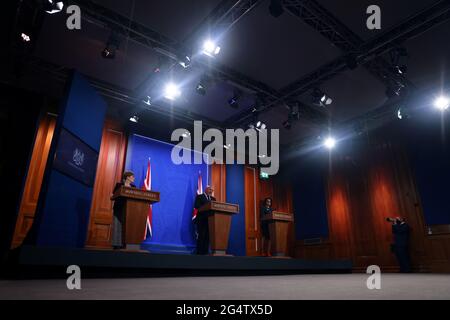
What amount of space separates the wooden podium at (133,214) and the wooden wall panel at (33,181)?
1.96 meters

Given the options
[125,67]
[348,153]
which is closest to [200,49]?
[125,67]

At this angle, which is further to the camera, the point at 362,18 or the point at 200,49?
the point at 200,49

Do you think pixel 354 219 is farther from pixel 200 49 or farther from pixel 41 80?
pixel 41 80

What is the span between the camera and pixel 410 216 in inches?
239

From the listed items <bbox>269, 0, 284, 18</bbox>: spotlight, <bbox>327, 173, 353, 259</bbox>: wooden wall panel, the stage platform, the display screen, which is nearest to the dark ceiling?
<bbox>269, 0, 284, 18</bbox>: spotlight

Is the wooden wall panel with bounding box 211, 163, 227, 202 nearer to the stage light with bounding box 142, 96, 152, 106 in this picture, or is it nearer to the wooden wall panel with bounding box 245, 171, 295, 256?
the wooden wall panel with bounding box 245, 171, 295, 256

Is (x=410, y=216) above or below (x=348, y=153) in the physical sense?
below

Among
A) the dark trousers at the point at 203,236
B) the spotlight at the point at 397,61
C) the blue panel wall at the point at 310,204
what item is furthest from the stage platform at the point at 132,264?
the blue panel wall at the point at 310,204

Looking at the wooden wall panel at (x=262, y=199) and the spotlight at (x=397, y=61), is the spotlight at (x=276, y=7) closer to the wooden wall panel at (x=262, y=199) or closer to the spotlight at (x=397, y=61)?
the spotlight at (x=397, y=61)

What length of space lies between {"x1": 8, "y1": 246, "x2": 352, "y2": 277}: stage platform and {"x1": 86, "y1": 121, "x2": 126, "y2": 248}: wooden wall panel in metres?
2.52

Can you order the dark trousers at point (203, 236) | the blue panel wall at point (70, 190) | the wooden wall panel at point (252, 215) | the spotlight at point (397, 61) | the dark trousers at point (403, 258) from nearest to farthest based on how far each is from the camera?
the blue panel wall at point (70, 190)
the spotlight at point (397, 61)
the dark trousers at point (203, 236)
the dark trousers at point (403, 258)
the wooden wall panel at point (252, 215)

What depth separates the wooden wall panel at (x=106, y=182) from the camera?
5289mm

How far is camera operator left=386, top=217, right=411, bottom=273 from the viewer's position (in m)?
5.63

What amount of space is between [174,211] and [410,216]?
5036 mm
